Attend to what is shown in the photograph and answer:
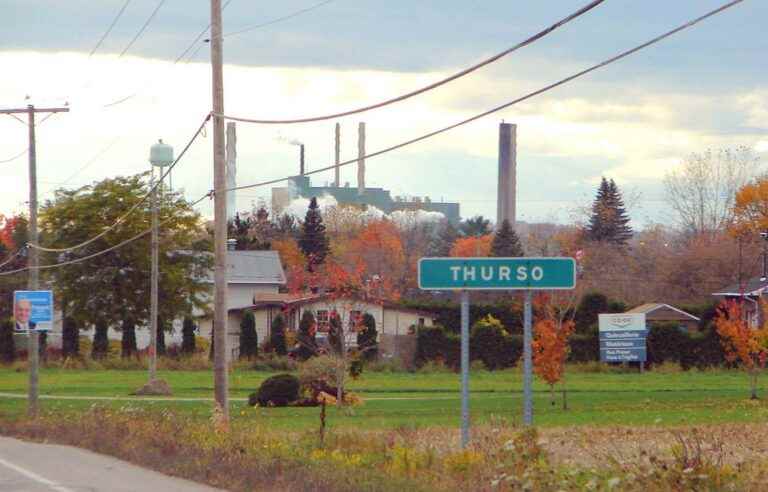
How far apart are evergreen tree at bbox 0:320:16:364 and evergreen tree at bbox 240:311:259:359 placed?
50.0 feet

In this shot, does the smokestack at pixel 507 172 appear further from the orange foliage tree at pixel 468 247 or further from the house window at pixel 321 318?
the house window at pixel 321 318

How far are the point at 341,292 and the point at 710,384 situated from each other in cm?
1888

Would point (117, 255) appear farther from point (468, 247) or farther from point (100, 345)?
point (468, 247)

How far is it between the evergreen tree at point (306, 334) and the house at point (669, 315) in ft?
66.6

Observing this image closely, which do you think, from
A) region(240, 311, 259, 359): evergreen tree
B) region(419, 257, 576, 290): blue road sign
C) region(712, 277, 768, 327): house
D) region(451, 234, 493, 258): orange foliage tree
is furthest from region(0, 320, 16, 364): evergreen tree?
region(419, 257, 576, 290): blue road sign

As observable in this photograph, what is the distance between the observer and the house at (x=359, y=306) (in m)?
74.9

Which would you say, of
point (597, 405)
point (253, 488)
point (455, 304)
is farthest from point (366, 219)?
point (253, 488)

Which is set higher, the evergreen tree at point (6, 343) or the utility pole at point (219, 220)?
the utility pole at point (219, 220)

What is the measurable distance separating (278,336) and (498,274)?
2505 inches

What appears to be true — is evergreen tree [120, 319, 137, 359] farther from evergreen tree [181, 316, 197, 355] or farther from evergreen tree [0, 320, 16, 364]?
evergreen tree [0, 320, 16, 364]

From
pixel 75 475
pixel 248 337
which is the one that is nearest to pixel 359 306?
pixel 248 337

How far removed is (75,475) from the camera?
19.0 metres

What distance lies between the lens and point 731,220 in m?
106

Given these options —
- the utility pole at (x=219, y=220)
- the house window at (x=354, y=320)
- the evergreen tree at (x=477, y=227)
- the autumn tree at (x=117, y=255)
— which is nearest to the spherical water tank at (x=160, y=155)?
the autumn tree at (x=117, y=255)
